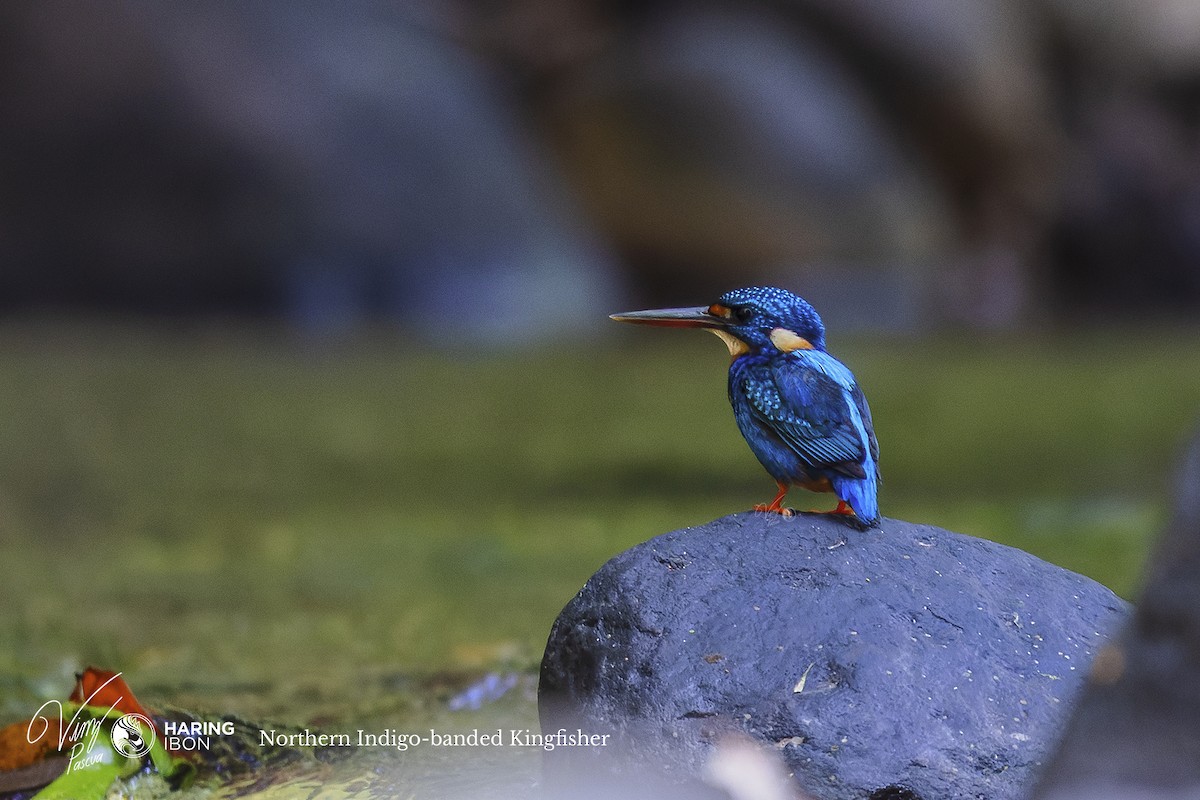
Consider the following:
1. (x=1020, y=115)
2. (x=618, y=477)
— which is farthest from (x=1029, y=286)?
(x=618, y=477)

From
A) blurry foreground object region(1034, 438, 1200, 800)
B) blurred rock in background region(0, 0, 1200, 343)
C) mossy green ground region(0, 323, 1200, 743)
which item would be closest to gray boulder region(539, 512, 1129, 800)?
blurry foreground object region(1034, 438, 1200, 800)

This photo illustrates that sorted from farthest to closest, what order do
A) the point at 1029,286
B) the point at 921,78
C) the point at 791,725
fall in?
the point at 1029,286 → the point at 921,78 → the point at 791,725

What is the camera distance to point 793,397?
2023 millimetres

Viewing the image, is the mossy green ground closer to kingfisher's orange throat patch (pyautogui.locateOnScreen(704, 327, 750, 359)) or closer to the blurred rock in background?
the blurred rock in background

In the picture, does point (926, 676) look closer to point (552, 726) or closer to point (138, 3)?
point (552, 726)

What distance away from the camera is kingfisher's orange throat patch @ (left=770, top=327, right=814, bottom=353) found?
2080 mm

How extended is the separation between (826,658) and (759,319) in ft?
1.76

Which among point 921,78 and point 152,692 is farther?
point 921,78

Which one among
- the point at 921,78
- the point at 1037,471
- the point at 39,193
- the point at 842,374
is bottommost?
the point at 1037,471

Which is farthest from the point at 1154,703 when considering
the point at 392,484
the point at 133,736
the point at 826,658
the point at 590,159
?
the point at 590,159

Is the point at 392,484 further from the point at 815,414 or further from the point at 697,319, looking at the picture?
the point at 815,414

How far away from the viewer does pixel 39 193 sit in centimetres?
923

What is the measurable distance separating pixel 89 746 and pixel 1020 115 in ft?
41.2

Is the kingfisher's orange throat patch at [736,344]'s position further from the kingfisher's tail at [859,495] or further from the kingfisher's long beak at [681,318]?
the kingfisher's tail at [859,495]
